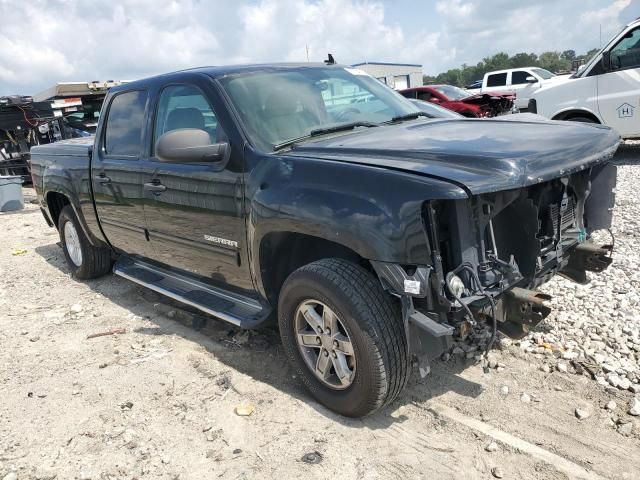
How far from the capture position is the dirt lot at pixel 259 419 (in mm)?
2676

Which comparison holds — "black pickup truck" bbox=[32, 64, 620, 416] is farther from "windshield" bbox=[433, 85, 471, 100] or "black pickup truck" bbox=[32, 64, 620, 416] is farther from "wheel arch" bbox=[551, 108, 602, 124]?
"windshield" bbox=[433, 85, 471, 100]

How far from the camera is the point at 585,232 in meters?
3.51

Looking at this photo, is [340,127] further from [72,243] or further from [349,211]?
[72,243]

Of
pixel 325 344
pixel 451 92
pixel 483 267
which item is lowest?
pixel 325 344

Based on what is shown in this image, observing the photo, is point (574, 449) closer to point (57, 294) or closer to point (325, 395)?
point (325, 395)

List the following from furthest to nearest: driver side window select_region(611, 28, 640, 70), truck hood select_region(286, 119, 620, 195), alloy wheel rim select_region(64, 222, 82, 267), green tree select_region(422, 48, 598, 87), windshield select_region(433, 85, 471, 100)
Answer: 1. green tree select_region(422, 48, 598, 87)
2. windshield select_region(433, 85, 471, 100)
3. driver side window select_region(611, 28, 640, 70)
4. alloy wheel rim select_region(64, 222, 82, 267)
5. truck hood select_region(286, 119, 620, 195)

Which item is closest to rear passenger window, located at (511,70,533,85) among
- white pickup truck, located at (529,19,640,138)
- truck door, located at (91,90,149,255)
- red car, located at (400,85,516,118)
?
red car, located at (400,85,516,118)

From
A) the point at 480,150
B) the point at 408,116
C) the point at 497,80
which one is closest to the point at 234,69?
the point at 408,116

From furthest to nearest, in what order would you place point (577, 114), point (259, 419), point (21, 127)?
point (21, 127)
point (577, 114)
point (259, 419)

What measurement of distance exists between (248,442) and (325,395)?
0.49 metres

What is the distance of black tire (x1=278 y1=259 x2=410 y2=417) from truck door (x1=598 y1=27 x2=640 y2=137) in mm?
8164

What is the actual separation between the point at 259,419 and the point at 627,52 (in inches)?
349

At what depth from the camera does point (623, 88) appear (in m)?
9.01

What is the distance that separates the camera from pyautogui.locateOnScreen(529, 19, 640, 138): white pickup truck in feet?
29.1
